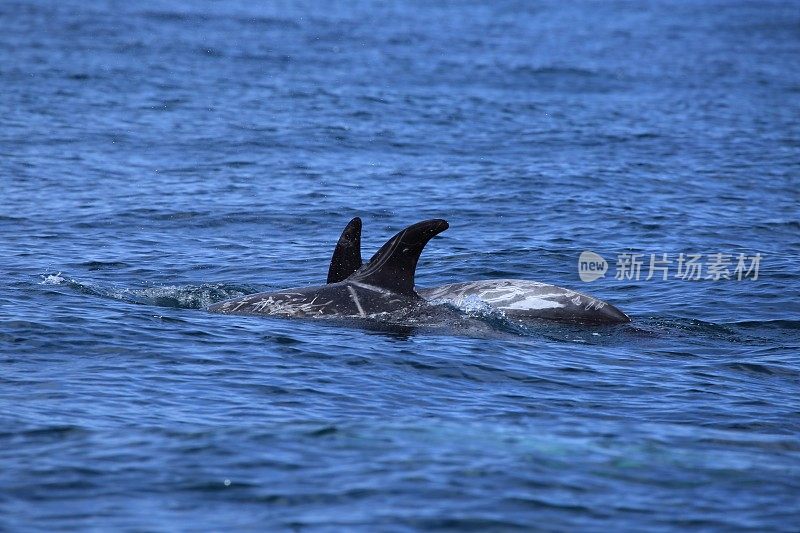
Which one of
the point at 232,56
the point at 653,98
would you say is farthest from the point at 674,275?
the point at 232,56

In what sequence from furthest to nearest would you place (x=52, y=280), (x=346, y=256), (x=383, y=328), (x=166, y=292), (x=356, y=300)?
(x=52, y=280), (x=166, y=292), (x=346, y=256), (x=356, y=300), (x=383, y=328)

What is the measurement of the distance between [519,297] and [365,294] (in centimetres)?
217

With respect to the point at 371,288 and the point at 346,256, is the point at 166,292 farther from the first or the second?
the point at 371,288

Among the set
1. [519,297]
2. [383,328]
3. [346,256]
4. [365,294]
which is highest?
[346,256]

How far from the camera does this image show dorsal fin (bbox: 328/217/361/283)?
16.8 metres

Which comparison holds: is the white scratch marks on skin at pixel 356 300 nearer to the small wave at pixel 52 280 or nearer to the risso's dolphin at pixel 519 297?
the risso's dolphin at pixel 519 297

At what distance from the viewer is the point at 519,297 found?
17422mm

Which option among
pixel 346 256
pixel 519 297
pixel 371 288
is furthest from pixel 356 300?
pixel 519 297

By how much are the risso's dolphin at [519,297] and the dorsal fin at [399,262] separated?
0.29 meters

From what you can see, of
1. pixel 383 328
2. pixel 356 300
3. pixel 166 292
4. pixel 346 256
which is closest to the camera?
pixel 383 328

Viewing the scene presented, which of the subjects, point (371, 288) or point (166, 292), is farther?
point (166, 292)

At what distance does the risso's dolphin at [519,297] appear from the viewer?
17.1 m

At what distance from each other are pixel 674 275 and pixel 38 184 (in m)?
13.3

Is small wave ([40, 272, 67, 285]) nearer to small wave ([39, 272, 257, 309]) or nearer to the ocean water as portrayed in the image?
small wave ([39, 272, 257, 309])
